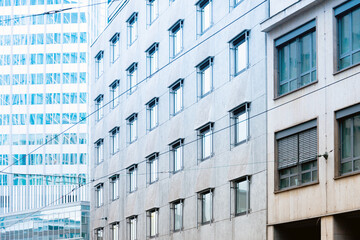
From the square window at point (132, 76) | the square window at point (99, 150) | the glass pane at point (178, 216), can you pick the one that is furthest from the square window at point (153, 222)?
the square window at point (99, 150)

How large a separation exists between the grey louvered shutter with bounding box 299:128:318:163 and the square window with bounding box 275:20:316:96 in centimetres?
185

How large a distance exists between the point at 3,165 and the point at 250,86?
9609 centimetres

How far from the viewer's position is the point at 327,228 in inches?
1188

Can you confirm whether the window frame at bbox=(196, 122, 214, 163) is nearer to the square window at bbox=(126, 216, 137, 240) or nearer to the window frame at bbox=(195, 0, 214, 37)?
the window frame at bbox=(195, 0, 214, 37)

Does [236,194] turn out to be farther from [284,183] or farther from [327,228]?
[327,228]

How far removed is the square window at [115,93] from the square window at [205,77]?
14.7 m

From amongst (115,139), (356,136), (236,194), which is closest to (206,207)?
(236,194)

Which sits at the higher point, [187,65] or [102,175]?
[187,65]

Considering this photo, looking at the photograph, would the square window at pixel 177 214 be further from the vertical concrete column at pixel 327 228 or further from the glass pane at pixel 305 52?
the vertical concrete column at pixel 327 228

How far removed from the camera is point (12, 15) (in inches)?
5118

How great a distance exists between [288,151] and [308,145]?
4.94ft

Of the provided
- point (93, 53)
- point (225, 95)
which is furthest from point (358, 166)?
point (93, 53)

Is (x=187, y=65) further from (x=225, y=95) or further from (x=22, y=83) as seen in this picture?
(x=22, y=83)

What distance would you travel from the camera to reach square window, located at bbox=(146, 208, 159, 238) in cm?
4759
